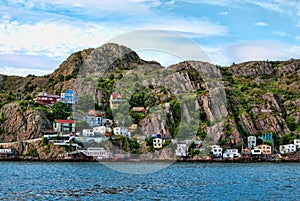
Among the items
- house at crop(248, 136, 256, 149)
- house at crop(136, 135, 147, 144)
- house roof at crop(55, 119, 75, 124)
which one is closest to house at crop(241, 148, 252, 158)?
house at crop(248, 136, 256, 149)

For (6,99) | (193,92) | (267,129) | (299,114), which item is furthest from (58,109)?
(299,114)

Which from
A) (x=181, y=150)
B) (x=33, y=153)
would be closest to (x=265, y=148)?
(x=181, y=150)

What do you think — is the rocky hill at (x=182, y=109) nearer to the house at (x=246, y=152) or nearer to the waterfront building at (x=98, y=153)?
the house at (x=246, y=152)

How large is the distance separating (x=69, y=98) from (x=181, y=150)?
176ft

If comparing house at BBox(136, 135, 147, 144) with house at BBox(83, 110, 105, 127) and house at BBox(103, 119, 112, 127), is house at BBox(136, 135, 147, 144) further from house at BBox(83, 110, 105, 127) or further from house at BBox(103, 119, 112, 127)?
house at BBox(83, 110, 105, 127)

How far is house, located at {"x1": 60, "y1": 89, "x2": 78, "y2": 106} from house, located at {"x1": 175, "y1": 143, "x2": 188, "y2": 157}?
165ft

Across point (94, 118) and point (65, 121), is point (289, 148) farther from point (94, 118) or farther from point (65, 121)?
point (65, 121)

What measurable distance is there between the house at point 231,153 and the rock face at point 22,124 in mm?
49936

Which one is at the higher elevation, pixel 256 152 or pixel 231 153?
pixel 256 152

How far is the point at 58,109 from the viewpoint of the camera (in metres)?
143

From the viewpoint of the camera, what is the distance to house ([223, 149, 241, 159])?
128375 mm

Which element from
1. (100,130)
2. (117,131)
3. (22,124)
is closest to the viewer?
(22,124)

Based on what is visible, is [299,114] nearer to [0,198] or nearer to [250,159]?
[250,159]

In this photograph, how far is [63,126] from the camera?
429 feet
